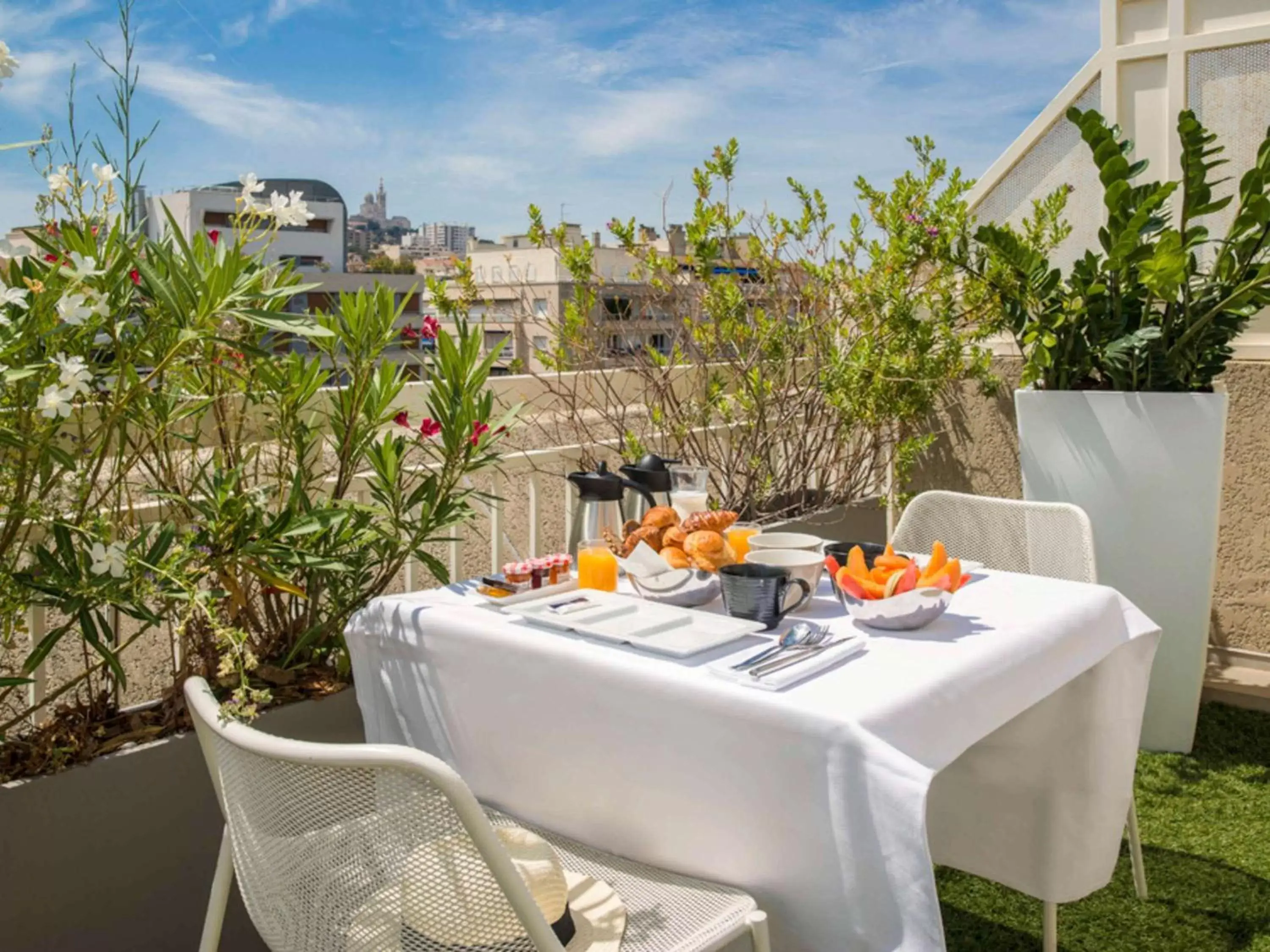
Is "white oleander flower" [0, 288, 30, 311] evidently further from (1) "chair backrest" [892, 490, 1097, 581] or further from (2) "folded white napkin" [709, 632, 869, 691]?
(1) "chair backrest" [892, 490, 1097, 581]

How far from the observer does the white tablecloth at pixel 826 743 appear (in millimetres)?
1443

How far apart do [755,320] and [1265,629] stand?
2141mm

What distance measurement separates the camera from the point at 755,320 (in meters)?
4.27

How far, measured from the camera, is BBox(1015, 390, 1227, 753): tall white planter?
10.7ft

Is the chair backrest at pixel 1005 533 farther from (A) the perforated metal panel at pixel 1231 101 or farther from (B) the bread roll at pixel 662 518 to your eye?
(A) the perforated metal panel at pixel 1231 101

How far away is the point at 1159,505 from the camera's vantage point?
10.9 ft

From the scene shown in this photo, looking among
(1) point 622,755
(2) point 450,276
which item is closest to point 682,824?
(1) point 622,755

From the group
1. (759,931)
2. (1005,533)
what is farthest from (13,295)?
(1005,533)

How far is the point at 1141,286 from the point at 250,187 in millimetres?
2550

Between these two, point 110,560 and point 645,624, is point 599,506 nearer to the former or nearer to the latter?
point 645,624

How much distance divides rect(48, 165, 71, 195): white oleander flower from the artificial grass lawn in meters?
2.32

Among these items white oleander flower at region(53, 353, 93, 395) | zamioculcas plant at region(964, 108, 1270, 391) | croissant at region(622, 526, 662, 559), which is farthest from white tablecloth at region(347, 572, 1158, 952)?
zamioculcas plant at region(964, 108, 1270, 391)

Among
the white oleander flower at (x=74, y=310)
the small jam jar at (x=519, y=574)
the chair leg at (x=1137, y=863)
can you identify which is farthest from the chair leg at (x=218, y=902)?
the chair leg at (x=1137, y=863)

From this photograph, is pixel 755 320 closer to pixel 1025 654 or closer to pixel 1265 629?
pixel 1265 629
